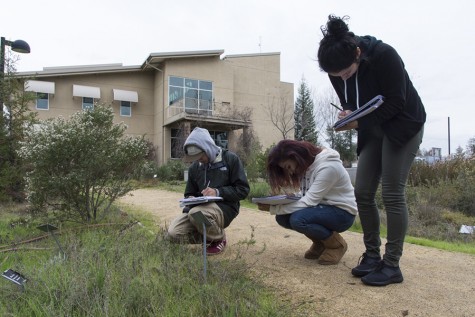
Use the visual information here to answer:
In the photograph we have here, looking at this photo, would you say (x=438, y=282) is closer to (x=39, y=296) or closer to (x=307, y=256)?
(x=307, y=256)

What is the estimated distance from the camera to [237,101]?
25.0 metres

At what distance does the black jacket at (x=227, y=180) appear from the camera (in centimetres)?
333

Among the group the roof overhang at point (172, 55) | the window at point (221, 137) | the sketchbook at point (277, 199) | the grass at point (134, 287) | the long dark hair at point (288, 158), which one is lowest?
the grass at point (134, 287)

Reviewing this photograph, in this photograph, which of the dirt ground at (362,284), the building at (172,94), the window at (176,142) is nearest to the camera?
the dirt ground at (362,284)

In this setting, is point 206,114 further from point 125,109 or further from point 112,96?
point 112,96

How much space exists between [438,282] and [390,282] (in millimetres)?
386

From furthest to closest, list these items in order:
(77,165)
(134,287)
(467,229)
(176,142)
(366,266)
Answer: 1. (176,142)
2. (467,229)
3. (77,165)
4. (366,266)
5. (134,287)

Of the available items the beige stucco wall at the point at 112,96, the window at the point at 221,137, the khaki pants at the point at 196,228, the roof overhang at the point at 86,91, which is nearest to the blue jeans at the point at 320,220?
the khaki pants at the point at 196,228

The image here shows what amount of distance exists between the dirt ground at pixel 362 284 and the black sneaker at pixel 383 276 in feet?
0.12

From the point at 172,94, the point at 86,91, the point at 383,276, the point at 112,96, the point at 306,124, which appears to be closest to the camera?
the point at 383,276

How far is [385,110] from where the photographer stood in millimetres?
2391

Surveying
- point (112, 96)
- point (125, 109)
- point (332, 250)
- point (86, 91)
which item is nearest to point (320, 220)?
point (332, 250)

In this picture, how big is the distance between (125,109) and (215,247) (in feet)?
70.2

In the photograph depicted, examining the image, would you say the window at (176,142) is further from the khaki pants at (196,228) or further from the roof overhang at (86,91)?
the khaki pants at (196,228)
